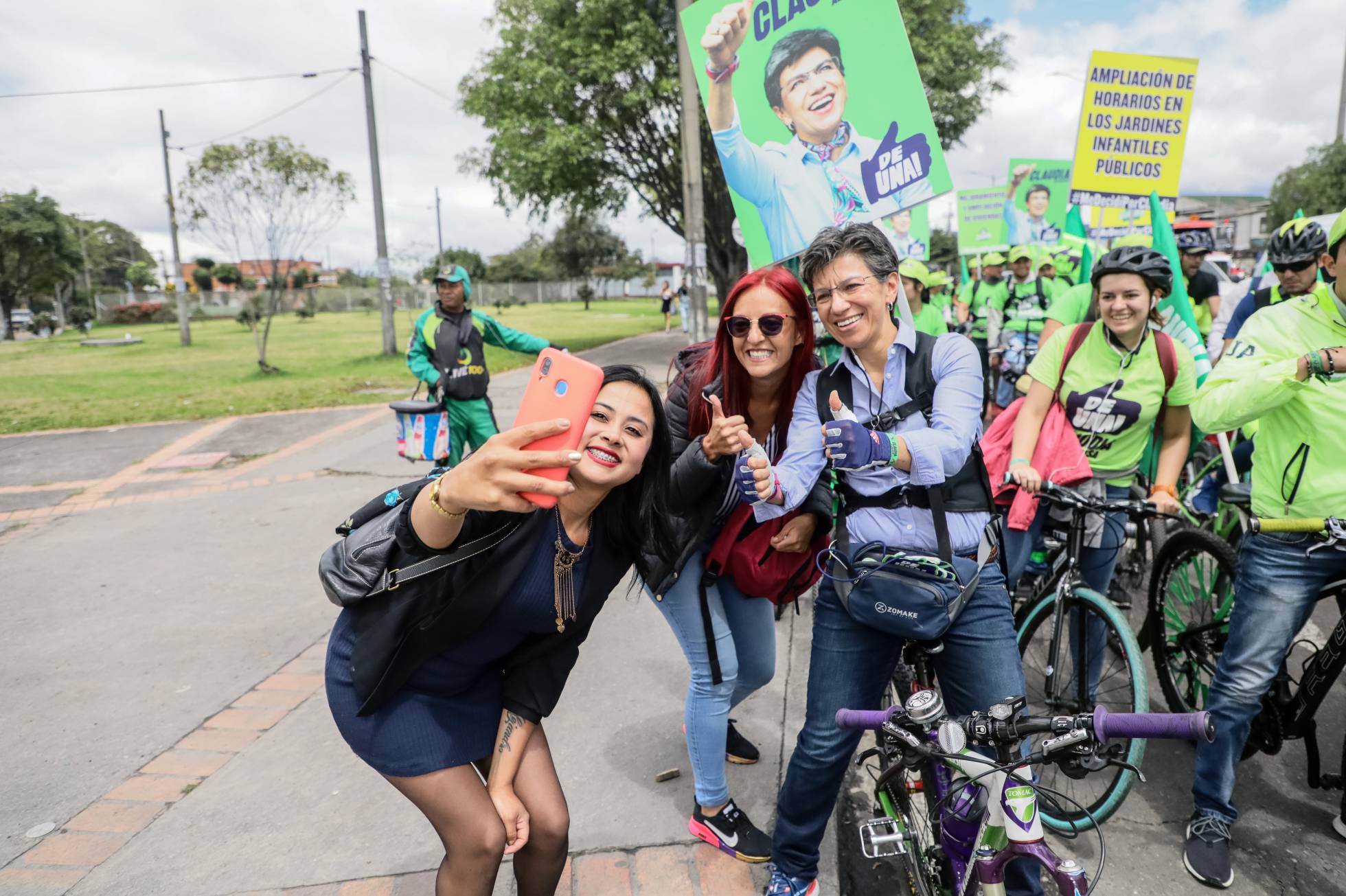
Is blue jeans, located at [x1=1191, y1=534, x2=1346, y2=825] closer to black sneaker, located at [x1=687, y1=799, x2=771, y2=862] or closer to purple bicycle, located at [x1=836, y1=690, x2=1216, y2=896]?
purple bicycle, located at [x1=836, y1=690, x2=1216, y2=896]

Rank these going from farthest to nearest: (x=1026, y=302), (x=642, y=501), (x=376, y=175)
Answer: (x=376, y=175)
(x=1026, y=302)
(x=642, y=501)

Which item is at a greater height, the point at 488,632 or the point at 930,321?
the point at 930,321

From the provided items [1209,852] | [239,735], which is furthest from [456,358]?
[1209,852]

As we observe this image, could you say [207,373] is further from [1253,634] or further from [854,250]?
[1253,634]

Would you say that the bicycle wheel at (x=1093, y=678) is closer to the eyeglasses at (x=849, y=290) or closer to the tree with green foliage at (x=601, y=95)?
the eyeglasses at (x=849, y=290)


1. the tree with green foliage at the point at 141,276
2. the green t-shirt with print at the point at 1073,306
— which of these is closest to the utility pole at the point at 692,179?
the green t-shirt with print at the point at 1073,306

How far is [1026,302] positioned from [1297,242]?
5276 mm

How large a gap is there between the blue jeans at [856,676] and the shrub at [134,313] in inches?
2126

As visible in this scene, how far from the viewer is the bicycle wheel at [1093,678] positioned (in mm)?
2672

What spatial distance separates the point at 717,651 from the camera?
2564 millimetres

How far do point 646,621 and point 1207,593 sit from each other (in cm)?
271

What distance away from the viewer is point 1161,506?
289 cm

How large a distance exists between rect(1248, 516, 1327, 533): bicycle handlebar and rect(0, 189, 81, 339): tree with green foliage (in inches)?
1880

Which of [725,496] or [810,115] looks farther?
[810,115]
